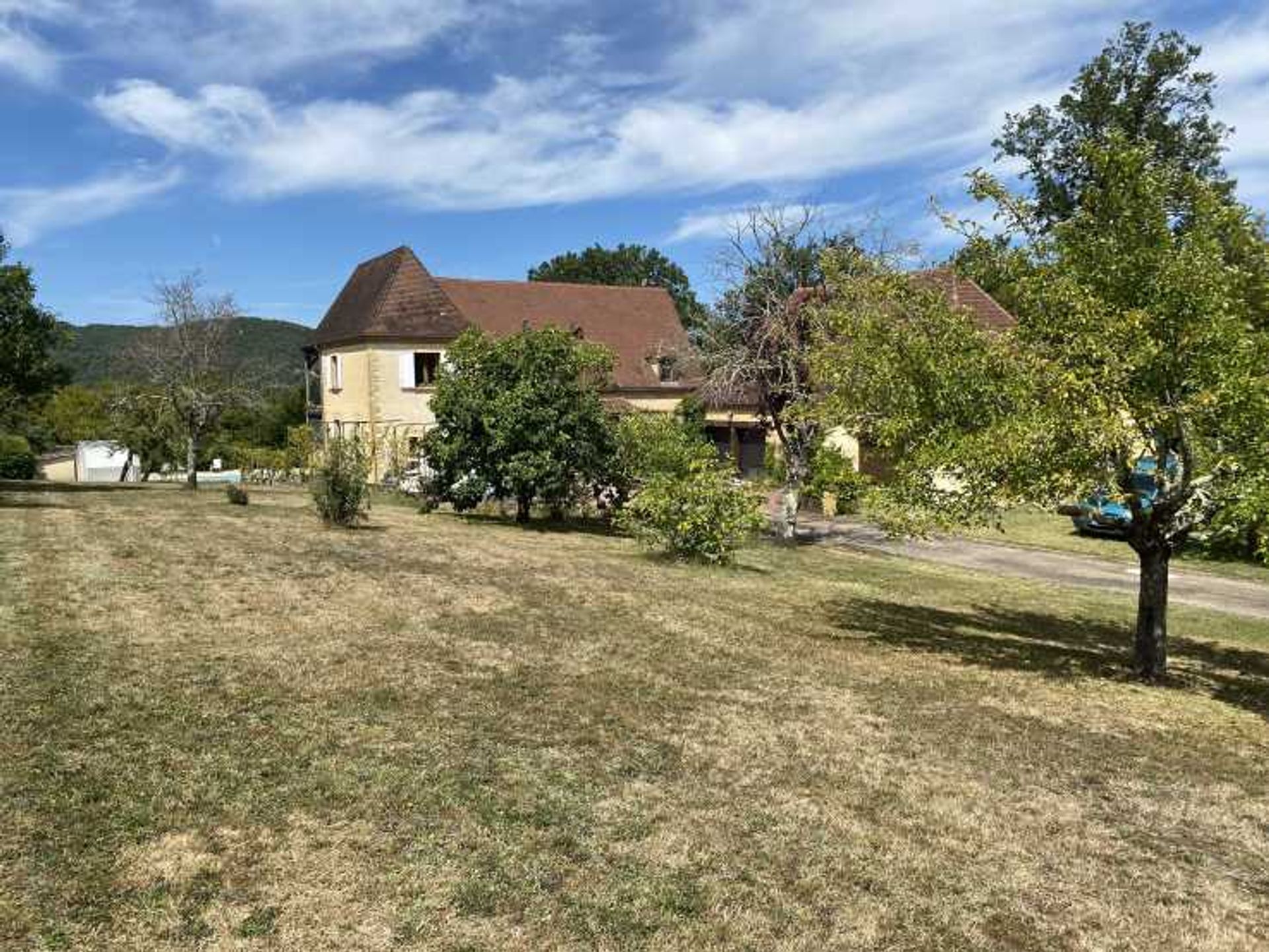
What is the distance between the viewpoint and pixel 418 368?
3381cm

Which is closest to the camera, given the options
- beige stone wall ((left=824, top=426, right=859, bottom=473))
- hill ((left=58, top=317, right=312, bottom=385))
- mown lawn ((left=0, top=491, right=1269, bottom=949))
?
mown lawn ((left=0, top=491, right=1269, bottom=949))

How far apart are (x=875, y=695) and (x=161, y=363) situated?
28.1m

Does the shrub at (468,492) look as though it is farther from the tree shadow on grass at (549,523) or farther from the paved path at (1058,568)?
the paved path at (1058,568)

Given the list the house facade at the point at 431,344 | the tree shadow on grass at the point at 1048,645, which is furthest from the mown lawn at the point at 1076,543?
the house facade at the point at 431,344

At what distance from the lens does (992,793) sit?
5.66 metres

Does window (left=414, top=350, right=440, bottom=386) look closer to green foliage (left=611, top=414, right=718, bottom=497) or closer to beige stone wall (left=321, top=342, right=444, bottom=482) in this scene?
beige stone wall (left=321, top=342, right=444, bottom=482)

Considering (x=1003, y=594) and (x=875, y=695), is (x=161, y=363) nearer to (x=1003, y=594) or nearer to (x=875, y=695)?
(x=1003, y=594)

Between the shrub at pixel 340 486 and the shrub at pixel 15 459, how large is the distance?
2626 cm

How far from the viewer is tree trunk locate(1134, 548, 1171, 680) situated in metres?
9.21

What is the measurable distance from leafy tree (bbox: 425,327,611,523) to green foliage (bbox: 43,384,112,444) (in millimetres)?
38065

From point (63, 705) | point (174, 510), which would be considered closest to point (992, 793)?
point (63, 705)

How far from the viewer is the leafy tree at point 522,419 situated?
18.8 metres

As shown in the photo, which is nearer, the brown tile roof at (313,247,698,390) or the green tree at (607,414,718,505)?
the green tree at (607,414,718,505)

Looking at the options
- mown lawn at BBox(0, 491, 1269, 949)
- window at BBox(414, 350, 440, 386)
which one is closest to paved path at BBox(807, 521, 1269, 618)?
mown lawn at BBox(0, 491, 1269, 949)
